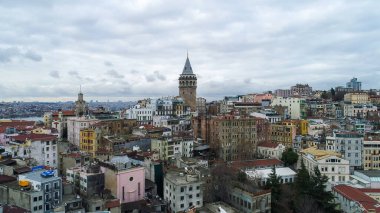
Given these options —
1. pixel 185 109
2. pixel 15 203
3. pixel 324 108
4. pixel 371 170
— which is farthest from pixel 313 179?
pixel 324 108

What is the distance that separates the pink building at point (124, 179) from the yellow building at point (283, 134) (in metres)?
31.8

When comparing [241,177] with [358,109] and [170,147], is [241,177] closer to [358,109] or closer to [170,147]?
[170,147]

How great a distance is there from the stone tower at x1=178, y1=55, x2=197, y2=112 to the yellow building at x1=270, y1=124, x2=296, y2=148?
2803cm

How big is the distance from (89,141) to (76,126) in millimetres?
7028

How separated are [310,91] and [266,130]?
268 feet

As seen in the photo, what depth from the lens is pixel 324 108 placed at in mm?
95000

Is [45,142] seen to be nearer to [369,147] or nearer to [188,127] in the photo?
Answer: [188,127]

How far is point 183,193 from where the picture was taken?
34438mm

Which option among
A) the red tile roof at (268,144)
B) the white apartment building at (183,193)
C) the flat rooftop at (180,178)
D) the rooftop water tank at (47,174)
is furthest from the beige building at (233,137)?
the rooftop water tank at (47,174)

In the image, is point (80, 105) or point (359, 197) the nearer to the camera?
point (359, 197)

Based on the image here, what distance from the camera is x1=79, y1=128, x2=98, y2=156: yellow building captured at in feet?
164

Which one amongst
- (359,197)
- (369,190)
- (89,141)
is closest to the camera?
(359,197)

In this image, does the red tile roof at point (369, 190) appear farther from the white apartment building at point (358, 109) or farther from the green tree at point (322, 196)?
the white apartment building at point (358, 109)

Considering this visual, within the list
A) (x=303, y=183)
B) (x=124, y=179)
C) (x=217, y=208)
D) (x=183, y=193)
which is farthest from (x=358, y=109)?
(x=124, y=179)
